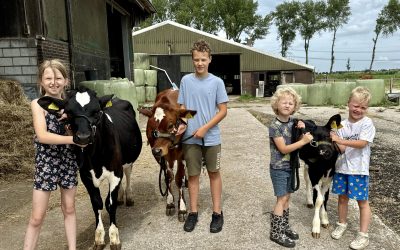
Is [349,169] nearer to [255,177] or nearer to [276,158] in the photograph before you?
[276,158]

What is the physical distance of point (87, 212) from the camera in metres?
4.73

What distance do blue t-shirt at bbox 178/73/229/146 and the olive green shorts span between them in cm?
7

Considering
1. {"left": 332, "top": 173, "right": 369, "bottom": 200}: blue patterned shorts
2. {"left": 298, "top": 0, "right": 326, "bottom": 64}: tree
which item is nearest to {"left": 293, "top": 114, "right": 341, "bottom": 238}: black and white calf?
{"left": 332, "top": 173, "right": 369, "bottom": 200}: blue patterned shorts

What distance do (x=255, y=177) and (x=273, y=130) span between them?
Answer: 8.26 ft

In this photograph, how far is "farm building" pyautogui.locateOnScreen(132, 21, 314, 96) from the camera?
2864 cm

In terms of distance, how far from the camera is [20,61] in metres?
7.29

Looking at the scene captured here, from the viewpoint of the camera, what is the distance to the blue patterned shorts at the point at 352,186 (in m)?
3.58

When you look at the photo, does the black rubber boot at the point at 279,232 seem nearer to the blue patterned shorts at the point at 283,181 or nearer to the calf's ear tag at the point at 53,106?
the blue patterned shorts at the point at 283,181

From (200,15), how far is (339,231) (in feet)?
187

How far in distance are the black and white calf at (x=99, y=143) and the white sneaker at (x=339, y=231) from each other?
2169mm

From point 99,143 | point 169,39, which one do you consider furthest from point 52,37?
point 169,39

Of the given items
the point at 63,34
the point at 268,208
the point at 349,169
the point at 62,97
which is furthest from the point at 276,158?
the point at 63,34

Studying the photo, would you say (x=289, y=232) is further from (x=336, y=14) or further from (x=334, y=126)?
(x=336, y=14)

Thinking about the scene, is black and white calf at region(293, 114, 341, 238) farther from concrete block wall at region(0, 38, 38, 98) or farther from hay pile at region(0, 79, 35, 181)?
concrete block wall at region(0, 38, 38, 98)
